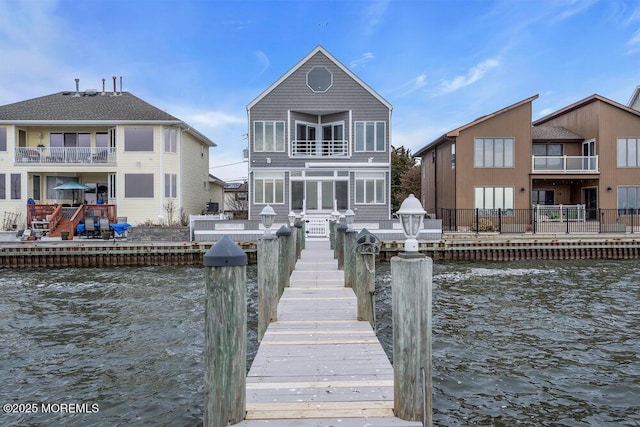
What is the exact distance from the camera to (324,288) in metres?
10.4

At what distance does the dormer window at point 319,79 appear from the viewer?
91.9 feet

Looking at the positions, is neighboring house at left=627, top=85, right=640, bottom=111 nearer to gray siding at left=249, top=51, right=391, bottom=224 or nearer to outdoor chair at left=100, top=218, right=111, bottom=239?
gray siding at left=249, top=51, right=391, bottom=224

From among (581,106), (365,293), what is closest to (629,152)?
(581,106)

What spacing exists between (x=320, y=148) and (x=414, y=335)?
2517 centimetres

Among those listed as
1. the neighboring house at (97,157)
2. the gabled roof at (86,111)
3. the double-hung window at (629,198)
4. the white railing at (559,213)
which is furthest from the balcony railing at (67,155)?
the double-hung window at (629,198)

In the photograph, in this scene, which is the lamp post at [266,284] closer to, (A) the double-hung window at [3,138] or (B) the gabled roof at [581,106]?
(A) the double-hung window at [3,138]

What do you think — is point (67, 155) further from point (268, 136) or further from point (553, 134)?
point (553, 134)

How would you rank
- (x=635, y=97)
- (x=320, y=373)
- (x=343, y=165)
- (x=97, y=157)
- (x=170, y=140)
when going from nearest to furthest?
(x=320, y=373) < (x=343, y=165) < (x=97, y=157) < (x=170, y=140) < (x=635, y=97)

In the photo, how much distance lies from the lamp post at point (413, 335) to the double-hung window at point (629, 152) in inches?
1248

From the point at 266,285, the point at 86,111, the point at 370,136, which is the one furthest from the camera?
the point at 86,111

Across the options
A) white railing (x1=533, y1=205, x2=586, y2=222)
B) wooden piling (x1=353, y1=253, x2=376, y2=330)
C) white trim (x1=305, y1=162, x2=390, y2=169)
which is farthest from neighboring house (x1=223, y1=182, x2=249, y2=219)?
wooden piling (x1=353, y1=253, x2=376, y2=330)

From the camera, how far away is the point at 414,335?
4016mm

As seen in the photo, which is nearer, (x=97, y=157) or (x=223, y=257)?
(x=223, y=257)

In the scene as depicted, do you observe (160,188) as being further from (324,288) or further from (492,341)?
(492,341)
